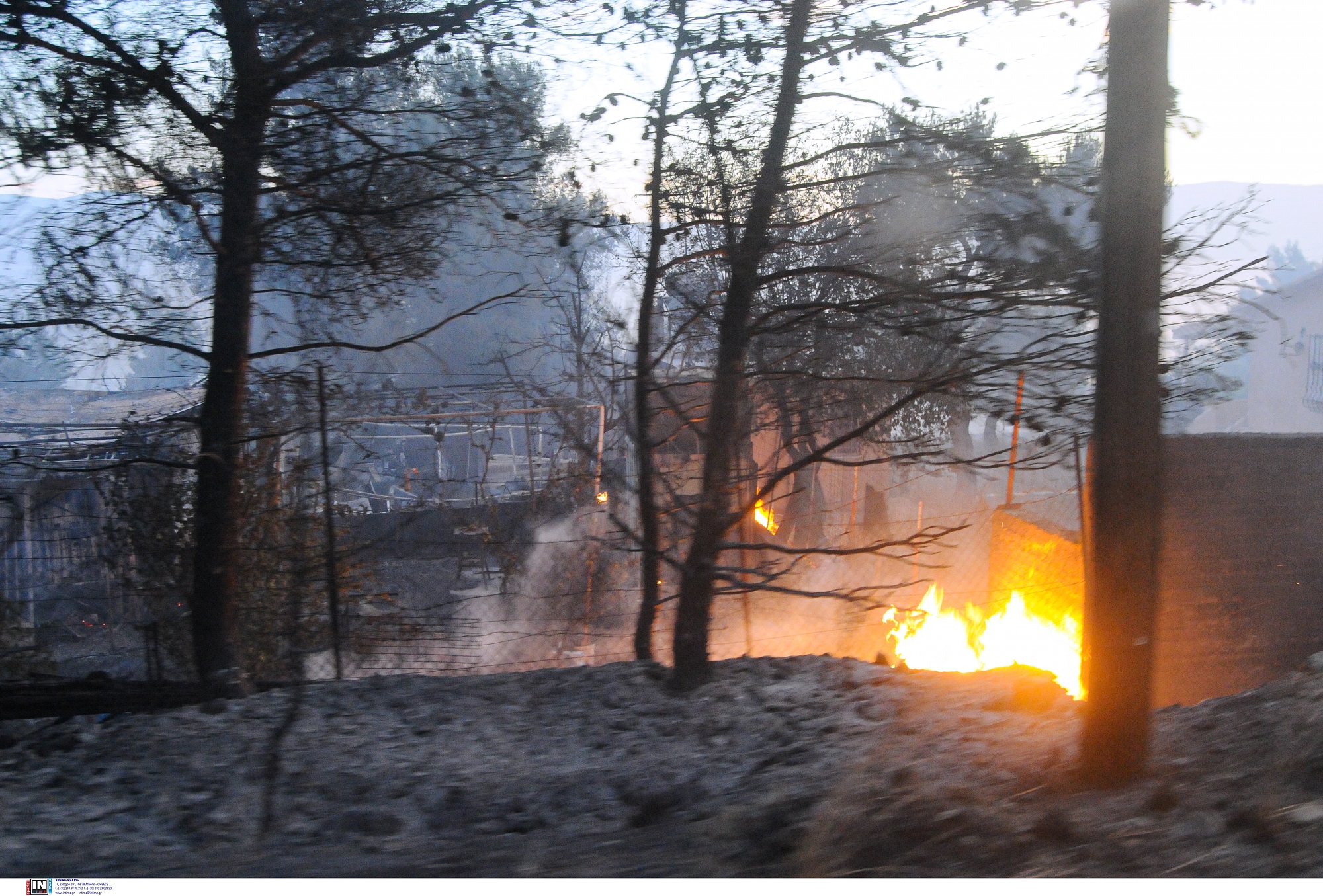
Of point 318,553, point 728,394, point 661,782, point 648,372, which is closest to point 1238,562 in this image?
point 728,394

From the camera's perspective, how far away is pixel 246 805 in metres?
4.58

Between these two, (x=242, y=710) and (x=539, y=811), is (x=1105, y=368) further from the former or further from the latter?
(x=242, y=710)

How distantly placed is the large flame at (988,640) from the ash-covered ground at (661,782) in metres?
3.68

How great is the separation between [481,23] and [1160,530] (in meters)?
4.92

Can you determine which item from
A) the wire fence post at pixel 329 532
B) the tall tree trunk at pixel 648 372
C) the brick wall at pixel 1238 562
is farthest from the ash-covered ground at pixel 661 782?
the brick wall at pixel 1238 562

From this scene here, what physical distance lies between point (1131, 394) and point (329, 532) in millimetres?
5077

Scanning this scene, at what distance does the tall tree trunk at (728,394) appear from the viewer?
5.71m

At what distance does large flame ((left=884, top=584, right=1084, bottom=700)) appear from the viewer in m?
9.20

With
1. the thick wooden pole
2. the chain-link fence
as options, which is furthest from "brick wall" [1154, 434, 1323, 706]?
the thick wooden pole

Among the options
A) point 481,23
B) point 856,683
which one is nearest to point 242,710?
point 856,683

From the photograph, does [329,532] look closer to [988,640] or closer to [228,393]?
[228,393]

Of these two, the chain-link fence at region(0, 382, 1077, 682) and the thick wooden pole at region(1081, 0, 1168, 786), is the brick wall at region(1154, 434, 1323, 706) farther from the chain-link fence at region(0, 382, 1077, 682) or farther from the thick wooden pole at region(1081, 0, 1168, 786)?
the thick wooden pole at region(1081, 0, 1168, 786)

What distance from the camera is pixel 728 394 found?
596 centimetres

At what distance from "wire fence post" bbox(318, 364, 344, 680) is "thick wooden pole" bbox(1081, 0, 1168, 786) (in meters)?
4.82
